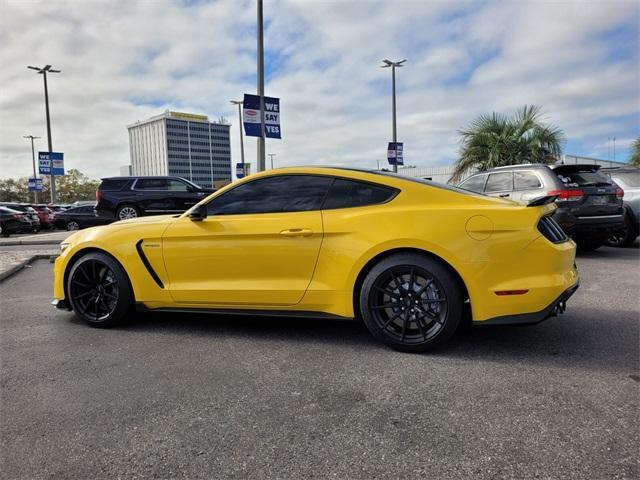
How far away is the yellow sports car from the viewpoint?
333cm

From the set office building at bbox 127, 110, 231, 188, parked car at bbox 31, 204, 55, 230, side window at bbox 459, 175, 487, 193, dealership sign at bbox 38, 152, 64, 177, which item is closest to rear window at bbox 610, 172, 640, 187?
side window at bbox 459, 175, 487, 193

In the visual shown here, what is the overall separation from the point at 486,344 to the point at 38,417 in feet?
9.96

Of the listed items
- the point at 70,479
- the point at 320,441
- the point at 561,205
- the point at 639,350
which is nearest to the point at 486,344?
the point at 639,350

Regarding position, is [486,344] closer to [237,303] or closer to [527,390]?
[527,390]

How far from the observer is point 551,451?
2221mm

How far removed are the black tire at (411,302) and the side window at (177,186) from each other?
37.6ft

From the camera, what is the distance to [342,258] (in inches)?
142

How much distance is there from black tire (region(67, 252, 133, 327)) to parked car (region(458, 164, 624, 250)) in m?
5.84

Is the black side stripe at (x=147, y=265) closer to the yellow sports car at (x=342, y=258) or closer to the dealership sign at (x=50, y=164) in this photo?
the yellow sports car at (x=342, y=258)

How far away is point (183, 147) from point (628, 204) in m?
54.0

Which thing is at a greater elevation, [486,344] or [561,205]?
[561,205]

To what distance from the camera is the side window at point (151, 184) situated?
13773mm

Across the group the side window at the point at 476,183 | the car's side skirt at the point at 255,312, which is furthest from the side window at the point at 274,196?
the side window at the point at 476,183

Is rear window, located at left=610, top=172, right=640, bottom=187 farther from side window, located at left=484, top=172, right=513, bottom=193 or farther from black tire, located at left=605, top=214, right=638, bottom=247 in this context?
side window, located at left=484, top=172, right=513, bottom=193
